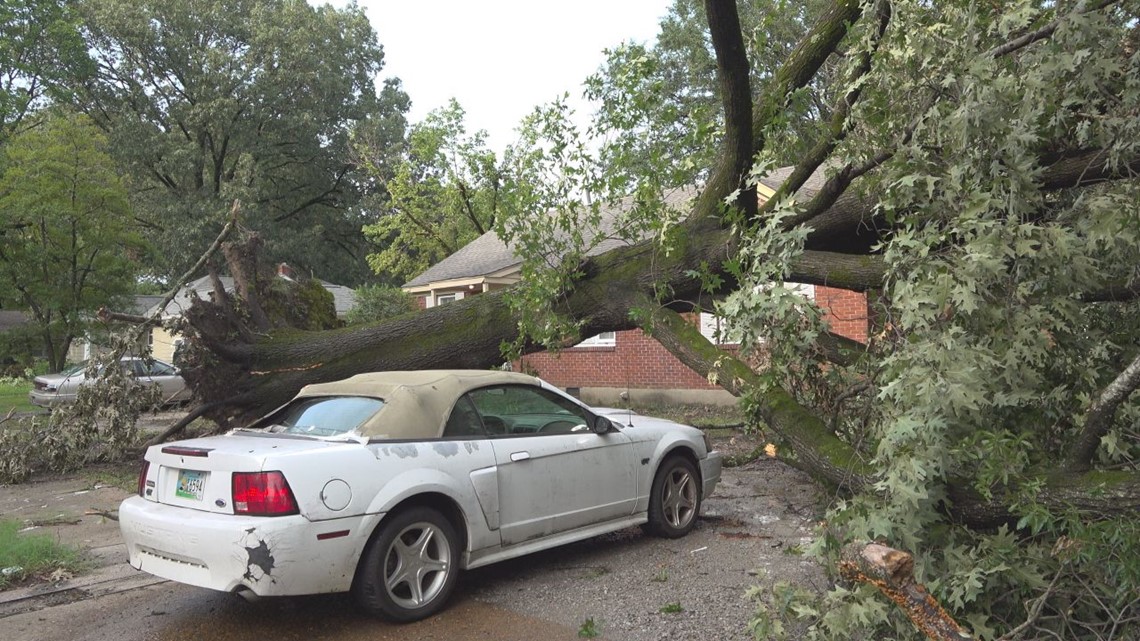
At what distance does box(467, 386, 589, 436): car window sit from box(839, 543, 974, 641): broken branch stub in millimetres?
2666

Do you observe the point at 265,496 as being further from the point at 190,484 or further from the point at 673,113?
the point at 673,113

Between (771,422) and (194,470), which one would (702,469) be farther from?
(194,470)

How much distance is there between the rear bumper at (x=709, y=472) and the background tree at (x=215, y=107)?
32440mm

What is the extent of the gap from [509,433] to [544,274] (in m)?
2.67

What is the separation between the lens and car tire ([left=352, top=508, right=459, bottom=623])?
15.4 feet

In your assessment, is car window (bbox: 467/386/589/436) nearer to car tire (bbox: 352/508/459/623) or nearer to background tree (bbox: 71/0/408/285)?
car tire (bbox: 352/508/459/623)

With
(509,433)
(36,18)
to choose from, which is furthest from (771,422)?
(36,18)

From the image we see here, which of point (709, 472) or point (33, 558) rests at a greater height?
point (709, 472)

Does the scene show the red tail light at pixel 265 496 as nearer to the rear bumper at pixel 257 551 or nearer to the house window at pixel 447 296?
the rear bumper at pixel 257 551

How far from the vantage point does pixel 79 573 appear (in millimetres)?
6062

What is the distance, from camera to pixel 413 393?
5387mm

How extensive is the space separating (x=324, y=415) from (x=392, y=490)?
3.20ft

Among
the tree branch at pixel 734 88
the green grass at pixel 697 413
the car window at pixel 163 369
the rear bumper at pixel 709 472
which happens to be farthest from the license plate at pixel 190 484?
the car window at pixel 163 369

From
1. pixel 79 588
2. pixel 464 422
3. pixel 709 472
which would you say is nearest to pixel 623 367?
pixel 709 472
